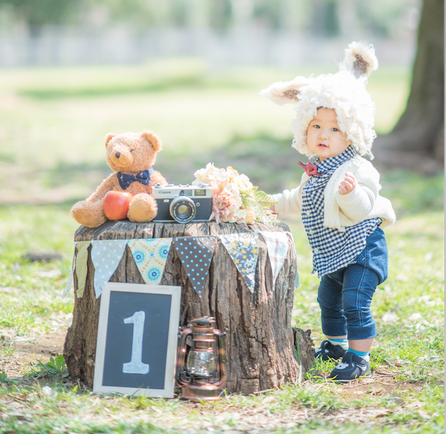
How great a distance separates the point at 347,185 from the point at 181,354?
1.25 meters

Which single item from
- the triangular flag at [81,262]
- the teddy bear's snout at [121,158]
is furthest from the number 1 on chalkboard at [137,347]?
the teddy bear's snout at [121,158]

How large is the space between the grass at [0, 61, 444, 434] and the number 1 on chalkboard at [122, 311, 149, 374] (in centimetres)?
16

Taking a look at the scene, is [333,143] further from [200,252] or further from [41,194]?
[41,194]

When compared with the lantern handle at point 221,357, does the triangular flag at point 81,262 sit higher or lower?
higher

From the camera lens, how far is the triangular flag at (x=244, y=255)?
3.00 m

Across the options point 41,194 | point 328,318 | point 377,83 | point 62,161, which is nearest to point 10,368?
point 328,318

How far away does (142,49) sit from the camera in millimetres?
40250

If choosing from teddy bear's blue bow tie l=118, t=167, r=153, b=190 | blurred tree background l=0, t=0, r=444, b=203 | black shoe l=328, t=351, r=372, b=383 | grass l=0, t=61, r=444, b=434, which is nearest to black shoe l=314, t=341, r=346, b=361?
grass l=0, t=61, r=444, b=434

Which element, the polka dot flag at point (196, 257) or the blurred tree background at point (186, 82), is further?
the blurred tree background at point (186, 82)

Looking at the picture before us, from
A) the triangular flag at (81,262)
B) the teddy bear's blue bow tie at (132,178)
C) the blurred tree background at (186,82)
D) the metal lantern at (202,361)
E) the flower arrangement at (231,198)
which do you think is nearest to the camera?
the metal lantern at (202,361)

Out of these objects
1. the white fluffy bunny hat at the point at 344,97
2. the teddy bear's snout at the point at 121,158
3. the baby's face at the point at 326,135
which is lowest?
the teddy bear's snout at the point at 121,158

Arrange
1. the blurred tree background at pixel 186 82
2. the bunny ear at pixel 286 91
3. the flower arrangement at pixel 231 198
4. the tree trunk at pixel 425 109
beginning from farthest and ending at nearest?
1. the blurred tree background at pixel 186 82
2. the tree trunk at pixel 425 109
3. the bunny ear at pixel 286 91
4. the flower arrangement at pixel 231 198

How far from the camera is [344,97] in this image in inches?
127

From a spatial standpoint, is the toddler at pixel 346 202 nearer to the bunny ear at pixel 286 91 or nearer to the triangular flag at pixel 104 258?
the bunny ear at pixel 286 91
